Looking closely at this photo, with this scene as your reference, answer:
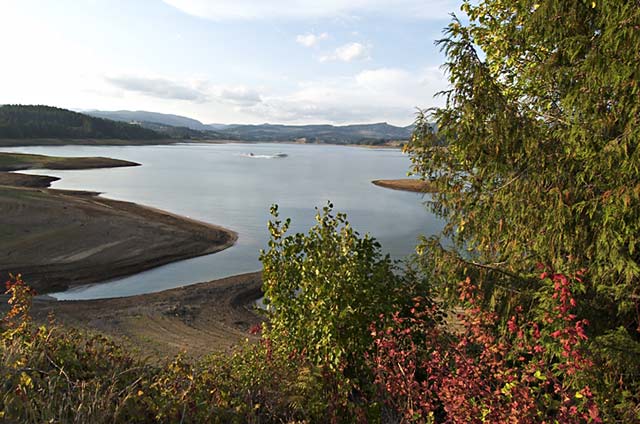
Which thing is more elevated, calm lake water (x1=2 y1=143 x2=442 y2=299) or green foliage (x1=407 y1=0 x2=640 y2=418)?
green foliage (x1=407 y1=0 x2=640 y2=418)

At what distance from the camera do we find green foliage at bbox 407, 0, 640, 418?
6242 millimetres

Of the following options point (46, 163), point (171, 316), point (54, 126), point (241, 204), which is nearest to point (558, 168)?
point (171, 316)

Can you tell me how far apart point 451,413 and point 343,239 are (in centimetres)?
341

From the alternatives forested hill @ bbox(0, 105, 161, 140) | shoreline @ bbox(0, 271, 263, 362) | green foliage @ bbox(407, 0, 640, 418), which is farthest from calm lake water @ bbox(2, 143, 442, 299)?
forested hill @ bbox(0, 105, 161, 140)

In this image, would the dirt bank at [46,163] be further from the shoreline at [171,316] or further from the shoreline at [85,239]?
the shoreline at [171,316]

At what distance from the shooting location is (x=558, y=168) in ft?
23.6

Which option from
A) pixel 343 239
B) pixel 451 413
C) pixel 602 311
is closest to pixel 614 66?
pixel 602 311

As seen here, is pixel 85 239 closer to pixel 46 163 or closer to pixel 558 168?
pixel 558 168

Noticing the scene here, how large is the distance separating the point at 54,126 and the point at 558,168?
166 meters

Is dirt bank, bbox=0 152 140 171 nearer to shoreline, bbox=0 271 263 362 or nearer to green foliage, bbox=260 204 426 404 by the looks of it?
shoreline, bbox=0 271 263 362

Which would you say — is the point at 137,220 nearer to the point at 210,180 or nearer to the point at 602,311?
the point at 602,311

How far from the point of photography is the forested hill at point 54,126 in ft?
438

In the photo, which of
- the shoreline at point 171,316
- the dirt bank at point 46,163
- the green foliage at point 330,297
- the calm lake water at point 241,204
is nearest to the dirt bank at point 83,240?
the calm lake water at point 241,204

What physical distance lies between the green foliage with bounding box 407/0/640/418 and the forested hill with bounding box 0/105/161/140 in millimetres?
144930
